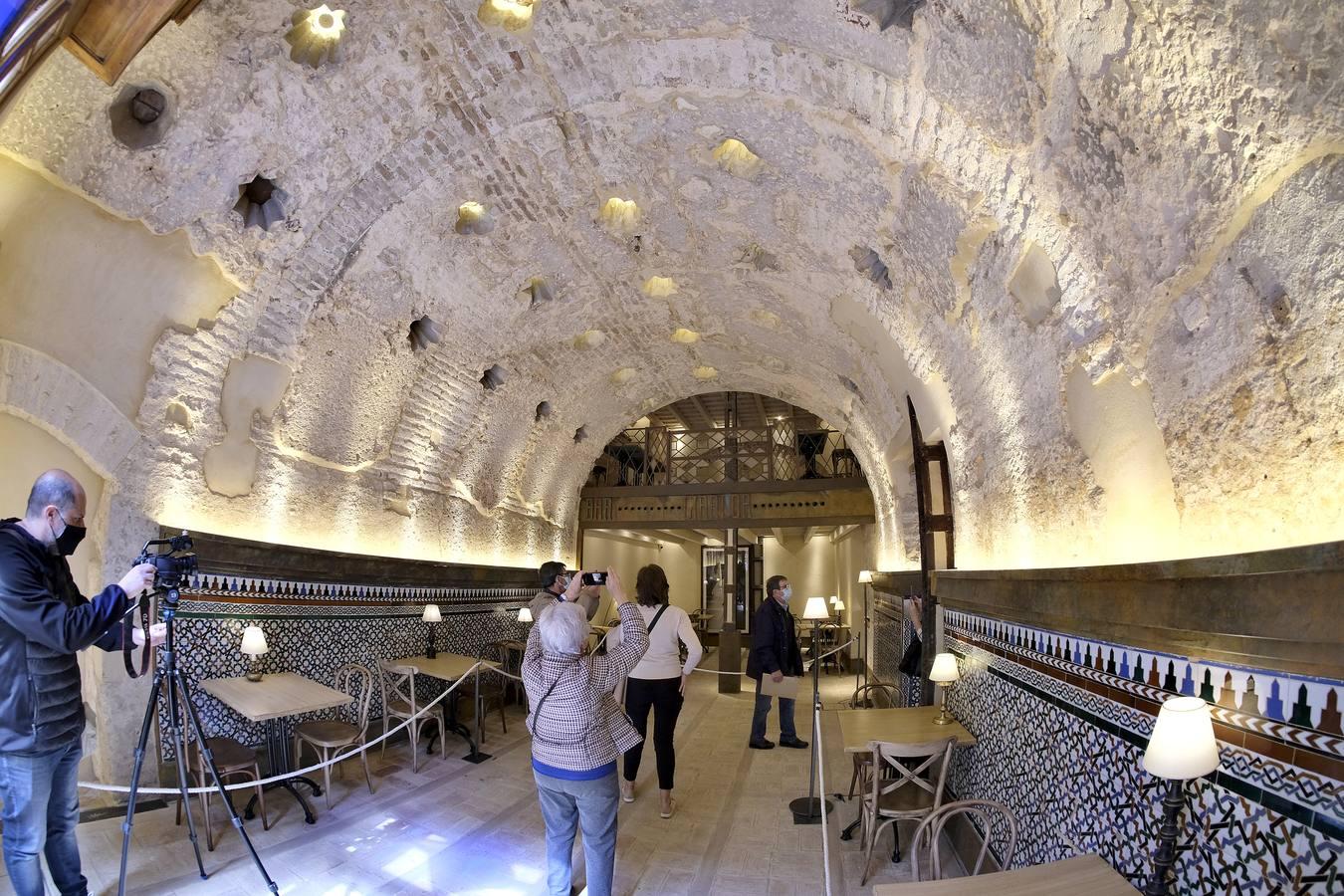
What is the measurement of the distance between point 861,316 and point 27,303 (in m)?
5.54

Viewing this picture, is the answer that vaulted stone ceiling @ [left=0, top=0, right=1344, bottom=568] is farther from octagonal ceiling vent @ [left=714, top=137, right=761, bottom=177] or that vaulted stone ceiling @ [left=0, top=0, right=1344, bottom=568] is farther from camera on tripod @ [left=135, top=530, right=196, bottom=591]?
camera on tripod @ [left=135, top=530, right=196, bottom=591]

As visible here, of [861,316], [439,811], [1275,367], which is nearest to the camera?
[1275,367]

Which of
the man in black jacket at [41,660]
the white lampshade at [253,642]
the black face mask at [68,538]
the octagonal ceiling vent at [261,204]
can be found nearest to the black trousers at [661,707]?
the white lampshade at [253,642]

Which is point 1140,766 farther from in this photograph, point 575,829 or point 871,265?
point 871,265

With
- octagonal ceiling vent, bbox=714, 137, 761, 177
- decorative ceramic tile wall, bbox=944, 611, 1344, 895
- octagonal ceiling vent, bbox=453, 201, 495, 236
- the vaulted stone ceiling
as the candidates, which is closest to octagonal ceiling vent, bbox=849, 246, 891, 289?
the vaulted stone ceiling

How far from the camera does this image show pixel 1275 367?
6.47ft

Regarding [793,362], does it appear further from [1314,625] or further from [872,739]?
[1314,625]

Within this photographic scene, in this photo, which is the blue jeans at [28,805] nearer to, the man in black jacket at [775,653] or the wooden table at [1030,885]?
the wooden table at [1030,885]

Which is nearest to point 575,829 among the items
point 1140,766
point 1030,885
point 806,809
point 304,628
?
point 1030,885

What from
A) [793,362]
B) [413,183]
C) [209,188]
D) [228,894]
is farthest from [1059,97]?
[793,362]

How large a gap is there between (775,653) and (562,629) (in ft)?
12.3

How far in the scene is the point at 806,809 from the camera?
16.4 feet

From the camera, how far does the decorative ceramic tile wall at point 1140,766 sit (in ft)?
5.35

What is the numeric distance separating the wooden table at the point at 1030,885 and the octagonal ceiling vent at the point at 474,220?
5.03 meters
